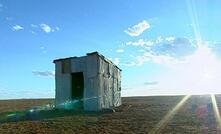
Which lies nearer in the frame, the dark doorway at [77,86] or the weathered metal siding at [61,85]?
the weathered metal siding at [61,85]

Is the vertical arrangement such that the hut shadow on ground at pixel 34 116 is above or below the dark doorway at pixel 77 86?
below

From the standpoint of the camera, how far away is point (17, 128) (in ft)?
61.7

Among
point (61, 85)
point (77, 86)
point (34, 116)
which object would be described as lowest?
point (34, 116)

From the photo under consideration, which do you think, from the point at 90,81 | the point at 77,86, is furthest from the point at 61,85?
the point at 77,86

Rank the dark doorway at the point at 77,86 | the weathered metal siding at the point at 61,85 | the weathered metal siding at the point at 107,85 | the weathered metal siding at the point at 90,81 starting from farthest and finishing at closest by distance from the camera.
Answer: the dark doorway at the point at 77,86, the weathered metal siding at the point at 61,85, the weathered metal siding at the point at 107,85, the weathered metal siding at the point at 90,81

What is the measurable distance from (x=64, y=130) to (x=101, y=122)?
3.51m

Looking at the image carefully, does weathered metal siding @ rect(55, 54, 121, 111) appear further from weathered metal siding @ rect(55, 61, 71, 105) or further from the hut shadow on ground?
the hut shadow on ground

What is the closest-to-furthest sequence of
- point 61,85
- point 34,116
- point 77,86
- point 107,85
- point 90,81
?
point 34,116, point 90,81, point 61,85, point 107,85, point 77,86

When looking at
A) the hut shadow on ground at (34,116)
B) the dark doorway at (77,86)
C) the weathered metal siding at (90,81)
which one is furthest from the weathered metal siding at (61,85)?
the hut shadow on ground at (34,116)

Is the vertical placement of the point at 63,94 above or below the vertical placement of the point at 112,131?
above

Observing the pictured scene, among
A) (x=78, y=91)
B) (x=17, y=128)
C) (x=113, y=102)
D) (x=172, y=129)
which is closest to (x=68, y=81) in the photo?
(x=78, y=91)

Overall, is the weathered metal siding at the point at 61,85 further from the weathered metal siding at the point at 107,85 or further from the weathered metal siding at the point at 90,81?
the weathered metal siding at the point at 107,85

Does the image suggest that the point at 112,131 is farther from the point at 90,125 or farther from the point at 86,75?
the point at 86,75

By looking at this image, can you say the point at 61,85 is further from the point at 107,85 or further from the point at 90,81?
the point at 107,85
